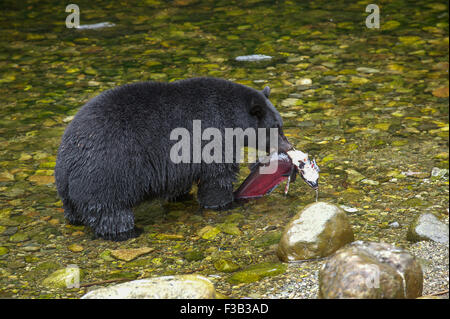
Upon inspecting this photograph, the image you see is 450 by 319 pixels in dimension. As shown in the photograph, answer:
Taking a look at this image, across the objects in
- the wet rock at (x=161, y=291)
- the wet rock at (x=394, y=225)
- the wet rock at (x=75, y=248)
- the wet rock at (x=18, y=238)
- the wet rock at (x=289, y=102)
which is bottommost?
the wet rock at (x=75, y=248)

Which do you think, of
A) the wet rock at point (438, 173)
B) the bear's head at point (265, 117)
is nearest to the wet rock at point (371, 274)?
the bear's head at point (265, 117)

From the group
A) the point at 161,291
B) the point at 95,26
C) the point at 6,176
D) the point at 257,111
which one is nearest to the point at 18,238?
the point at 6,176

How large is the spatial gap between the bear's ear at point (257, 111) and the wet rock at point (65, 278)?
6.79 feet

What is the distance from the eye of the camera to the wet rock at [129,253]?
4.79 metres

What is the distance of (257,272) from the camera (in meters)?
4.40

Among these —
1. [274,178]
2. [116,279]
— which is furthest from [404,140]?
[116,279]

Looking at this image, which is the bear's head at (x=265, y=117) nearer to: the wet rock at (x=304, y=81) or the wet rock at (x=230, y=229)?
the wet rock at (x=230, y=229)

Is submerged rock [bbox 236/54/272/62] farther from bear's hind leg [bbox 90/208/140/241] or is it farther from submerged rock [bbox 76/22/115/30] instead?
bear's hind leg [bbox 90/208/140/241]

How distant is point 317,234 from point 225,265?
729mm

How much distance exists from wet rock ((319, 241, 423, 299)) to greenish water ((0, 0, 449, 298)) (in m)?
0.80

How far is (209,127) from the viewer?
17.4 feet

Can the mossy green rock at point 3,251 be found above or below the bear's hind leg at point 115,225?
below

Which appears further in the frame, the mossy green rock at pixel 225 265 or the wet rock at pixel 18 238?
the wet rock at pixel 18 238

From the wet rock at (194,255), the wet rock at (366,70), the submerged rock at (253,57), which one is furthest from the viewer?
the submerged rock at (253,57)
